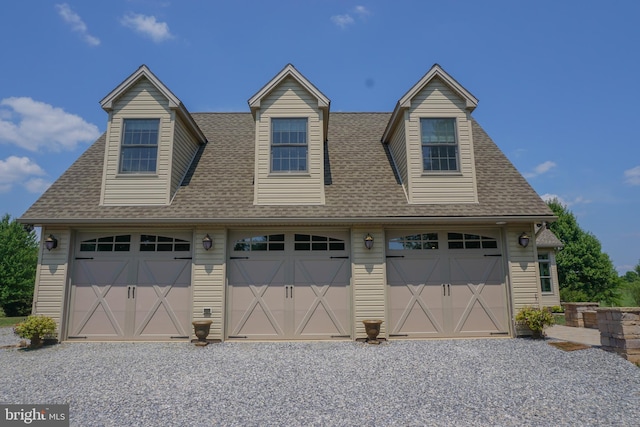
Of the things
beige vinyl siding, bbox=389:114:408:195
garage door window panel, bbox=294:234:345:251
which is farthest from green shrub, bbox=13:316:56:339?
beige vinyl siding, bbox=389:114:408:195

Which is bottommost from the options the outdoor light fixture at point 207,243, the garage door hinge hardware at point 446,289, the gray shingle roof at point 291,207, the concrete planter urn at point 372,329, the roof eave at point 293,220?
the concrete planter urn at point 372,329

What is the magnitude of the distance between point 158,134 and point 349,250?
5.96 metres

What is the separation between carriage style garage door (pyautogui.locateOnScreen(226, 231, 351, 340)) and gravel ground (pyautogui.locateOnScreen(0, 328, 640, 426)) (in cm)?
77

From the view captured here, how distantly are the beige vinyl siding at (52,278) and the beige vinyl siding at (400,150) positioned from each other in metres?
8.86

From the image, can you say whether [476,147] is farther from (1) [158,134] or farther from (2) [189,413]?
(2) [189,413]

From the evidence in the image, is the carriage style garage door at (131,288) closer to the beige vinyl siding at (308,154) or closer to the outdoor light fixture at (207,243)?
the outdoor light fixture at (207,243)

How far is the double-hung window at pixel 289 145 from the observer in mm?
10125

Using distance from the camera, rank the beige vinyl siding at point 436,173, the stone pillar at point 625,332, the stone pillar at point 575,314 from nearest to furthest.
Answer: the stone pillar at point 625,332
the beige vinyl siding at point 436,173
the stone pillar at point 575,314

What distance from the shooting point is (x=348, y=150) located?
471 inches

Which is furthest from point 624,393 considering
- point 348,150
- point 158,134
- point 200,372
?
point 158,134

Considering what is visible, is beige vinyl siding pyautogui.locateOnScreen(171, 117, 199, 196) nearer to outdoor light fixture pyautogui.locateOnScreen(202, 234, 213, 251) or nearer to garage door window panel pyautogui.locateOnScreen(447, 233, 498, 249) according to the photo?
outdoor light fixture pyautogui.locateOnScreen(202, 234, 213, 251)

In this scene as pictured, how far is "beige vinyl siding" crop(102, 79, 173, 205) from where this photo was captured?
9734 mm

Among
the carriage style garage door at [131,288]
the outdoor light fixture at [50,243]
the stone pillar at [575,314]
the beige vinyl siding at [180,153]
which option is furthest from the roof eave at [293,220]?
the stone pillar at [575,314]

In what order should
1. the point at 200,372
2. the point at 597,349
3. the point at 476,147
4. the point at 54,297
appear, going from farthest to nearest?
the point at 476,147 < the point at 54,297 < the point at 597,349 < the point at 200,372
